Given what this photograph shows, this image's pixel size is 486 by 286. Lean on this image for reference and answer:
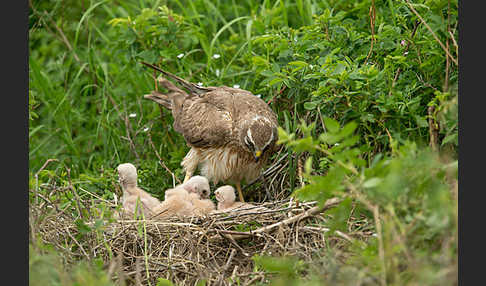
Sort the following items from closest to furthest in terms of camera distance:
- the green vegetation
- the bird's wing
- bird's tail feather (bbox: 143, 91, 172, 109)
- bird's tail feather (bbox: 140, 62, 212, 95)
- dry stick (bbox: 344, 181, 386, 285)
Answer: dry stick (bbox: 344, 181, 386, 285), the green vegetation, the bird's wing, bird's tail feather (bbox: 140, 62, 212, 95), bird's tail feather (bbox: 143, 91, 172, 109)

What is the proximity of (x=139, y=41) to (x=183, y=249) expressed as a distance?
267cm

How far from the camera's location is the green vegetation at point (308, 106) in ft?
10.0

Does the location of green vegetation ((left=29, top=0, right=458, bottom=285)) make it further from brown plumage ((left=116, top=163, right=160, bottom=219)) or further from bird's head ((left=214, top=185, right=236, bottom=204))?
bird's head ((left=214, top=185, right=236, bottom=204))

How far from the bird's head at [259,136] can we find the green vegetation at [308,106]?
0.31m

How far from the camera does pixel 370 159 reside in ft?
15.5

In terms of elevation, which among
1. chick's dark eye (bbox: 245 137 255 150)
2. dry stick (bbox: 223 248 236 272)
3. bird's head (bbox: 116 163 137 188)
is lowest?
dry stick (bbox: 223 248 236 272)

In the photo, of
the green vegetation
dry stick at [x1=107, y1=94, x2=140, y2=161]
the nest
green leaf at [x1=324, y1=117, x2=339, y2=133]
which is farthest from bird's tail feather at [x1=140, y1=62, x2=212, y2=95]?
green leaf at [x1=324, y1=117, x2=339, y2=133]

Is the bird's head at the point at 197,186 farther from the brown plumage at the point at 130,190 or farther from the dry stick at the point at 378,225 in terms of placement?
the dry stick at the point at 378,225

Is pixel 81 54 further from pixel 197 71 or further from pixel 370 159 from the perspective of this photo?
pixel 370 159

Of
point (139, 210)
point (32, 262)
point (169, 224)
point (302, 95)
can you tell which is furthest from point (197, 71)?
point (32, 262)

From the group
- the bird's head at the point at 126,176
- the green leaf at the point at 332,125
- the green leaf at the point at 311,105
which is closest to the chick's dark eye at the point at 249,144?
the green leaf at the point at 311,105

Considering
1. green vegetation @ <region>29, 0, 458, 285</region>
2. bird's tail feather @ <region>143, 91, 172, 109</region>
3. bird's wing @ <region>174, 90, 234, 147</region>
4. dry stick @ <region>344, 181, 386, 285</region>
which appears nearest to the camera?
dry stick @ <region>344, 181, 386, 285</region>

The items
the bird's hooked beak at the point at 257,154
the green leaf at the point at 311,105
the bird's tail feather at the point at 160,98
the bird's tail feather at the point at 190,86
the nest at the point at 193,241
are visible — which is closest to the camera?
the nest at the point at 193,241

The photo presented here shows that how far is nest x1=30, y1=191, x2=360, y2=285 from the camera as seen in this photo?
13.3 ft
